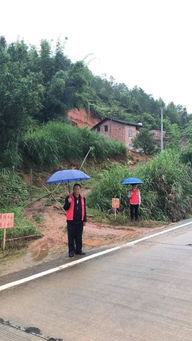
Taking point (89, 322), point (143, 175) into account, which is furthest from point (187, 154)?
point (89, 322)

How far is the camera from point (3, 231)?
29.1ft

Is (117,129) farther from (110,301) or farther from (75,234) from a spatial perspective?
(110,301)

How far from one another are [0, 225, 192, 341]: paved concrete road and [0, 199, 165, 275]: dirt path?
1.19 m

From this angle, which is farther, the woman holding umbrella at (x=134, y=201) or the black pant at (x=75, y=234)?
the woman holding umbrella at (x=134, y=201)

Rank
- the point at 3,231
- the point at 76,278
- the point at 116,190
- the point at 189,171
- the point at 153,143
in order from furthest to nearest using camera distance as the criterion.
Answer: the point at 153,143 → the point at 189,171 → the point at 116,190 → the point at 3,231 → the point at 76,278

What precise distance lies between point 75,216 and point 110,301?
124 inches

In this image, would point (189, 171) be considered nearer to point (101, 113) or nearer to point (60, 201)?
point (60, 201)

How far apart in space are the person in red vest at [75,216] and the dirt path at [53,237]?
42 cm

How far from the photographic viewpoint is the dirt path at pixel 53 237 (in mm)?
7534

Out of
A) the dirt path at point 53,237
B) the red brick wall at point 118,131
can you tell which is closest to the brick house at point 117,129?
the red brick wall at point 118,131

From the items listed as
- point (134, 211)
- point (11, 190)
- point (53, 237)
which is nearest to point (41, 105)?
point (11, 190)

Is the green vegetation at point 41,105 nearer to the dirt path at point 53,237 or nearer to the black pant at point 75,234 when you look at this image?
Answer: the dirt path at point 53,237

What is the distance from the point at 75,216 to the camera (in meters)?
7.96

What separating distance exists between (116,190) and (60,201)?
2.38 metres
